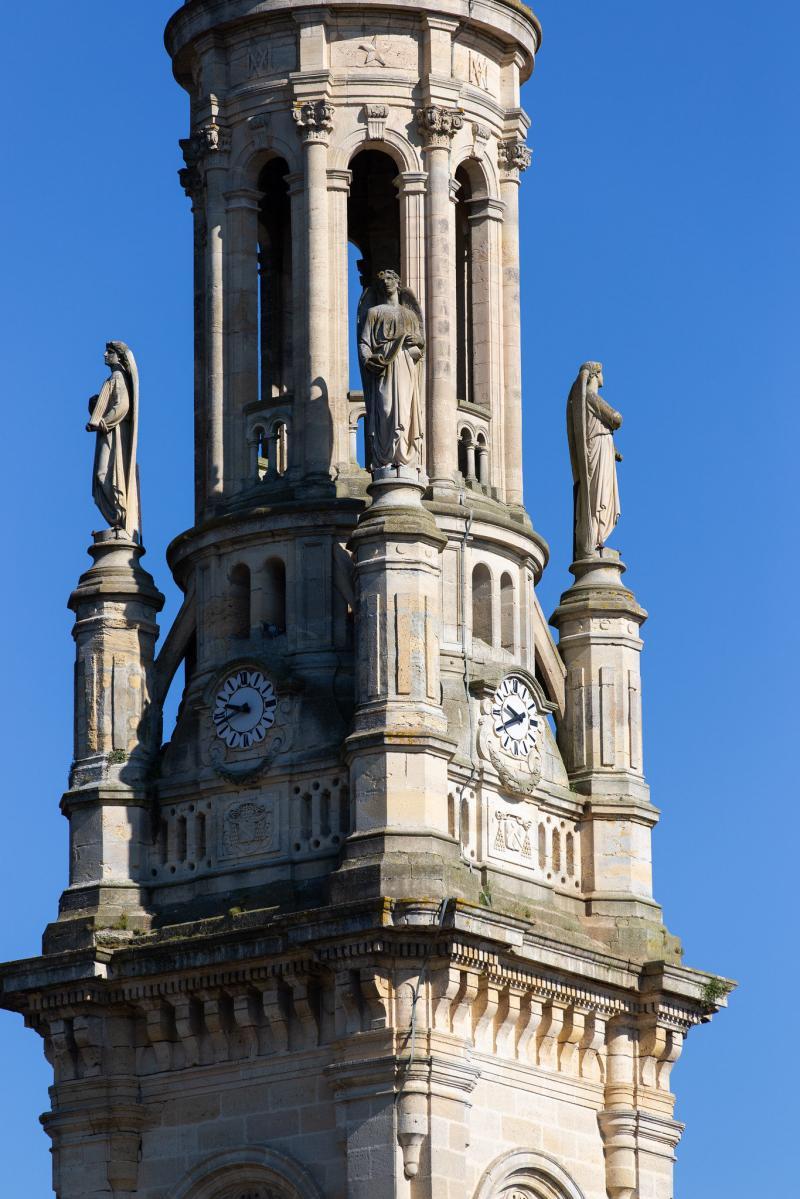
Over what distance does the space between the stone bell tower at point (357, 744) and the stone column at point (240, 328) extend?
0.04 meters

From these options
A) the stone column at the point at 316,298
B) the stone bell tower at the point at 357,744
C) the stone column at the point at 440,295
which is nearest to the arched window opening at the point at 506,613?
the stone bell tower at the point at 357,744

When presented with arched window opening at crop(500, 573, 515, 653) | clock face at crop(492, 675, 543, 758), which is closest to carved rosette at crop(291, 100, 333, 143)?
arched window opening at crop(500, 573, 515, 653)

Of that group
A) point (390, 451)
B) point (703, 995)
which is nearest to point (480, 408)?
point (390, 451)

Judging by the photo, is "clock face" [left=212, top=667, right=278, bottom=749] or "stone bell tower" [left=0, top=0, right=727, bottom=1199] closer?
"stone bell tower" [left=0, top=0, right=727, bottom=1199]

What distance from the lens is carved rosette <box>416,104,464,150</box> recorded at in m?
72.6

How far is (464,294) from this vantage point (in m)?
73.7

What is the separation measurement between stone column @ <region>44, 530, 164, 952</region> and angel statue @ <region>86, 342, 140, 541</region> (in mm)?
323

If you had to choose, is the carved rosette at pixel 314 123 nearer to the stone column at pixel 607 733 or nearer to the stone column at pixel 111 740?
the stone column at pixel 111 740

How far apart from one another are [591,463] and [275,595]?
14.6 ft

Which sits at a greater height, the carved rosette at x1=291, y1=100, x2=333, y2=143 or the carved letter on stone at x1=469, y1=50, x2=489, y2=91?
the carved letter on stone at x1=469, y1=50, x2=489, y2=91

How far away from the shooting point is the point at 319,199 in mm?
72250

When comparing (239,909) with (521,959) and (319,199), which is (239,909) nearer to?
(521,959)

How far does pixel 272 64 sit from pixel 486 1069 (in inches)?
505

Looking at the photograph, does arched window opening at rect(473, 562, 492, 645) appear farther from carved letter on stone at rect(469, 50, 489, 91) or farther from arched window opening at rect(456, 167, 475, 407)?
carved letter on stone at rect(469, 50, 489, 91)
